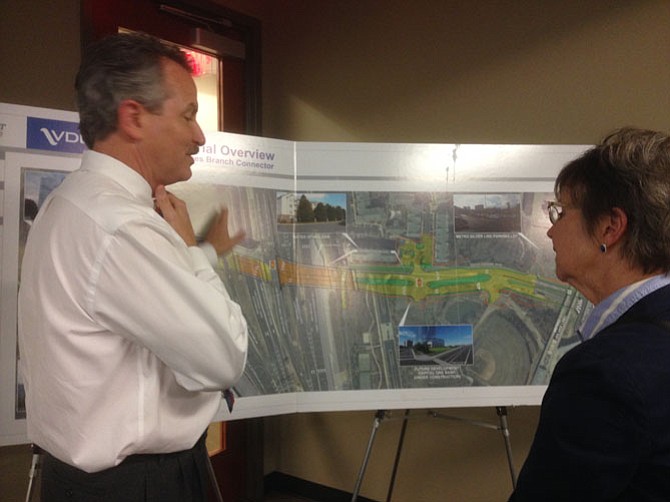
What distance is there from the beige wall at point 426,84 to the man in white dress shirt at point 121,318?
1244 millimetres

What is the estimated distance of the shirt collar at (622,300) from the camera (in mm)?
986

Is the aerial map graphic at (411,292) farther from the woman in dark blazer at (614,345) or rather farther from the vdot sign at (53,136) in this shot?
the woman in dark blazer at (614,345)

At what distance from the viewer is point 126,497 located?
110 centimetres

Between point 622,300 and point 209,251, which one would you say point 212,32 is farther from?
point 622,300

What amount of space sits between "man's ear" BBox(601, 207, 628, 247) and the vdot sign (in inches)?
63.7

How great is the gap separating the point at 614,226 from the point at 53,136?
166cm

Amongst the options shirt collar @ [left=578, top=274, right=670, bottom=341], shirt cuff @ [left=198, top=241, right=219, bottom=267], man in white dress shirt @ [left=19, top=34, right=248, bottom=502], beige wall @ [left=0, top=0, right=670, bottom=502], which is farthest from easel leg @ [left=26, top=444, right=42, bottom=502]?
shirt collar @ [left=578, top=274, right=670, bottom=341]

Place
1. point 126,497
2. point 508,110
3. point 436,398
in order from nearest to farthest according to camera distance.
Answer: point 126,497 → point 436,398 → point 508,110

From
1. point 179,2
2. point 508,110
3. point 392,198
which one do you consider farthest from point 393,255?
point 179,2

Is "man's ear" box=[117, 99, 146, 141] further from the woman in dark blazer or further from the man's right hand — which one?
the woman in dark blazer

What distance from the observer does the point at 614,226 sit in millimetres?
1052

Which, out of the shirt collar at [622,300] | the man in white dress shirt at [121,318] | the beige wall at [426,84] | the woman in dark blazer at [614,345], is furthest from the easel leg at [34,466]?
the shirt collar at [622,300]

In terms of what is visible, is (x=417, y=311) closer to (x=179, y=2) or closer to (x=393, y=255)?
(x=393, y=255)

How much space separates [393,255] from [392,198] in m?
0.22
